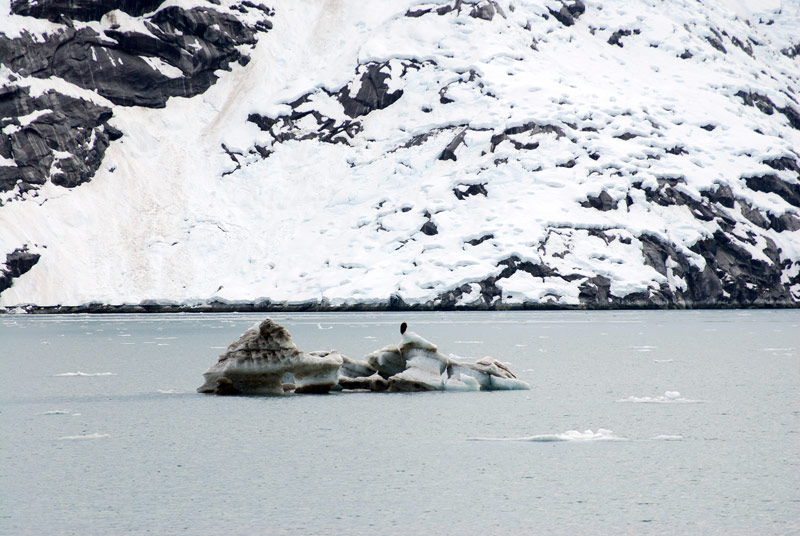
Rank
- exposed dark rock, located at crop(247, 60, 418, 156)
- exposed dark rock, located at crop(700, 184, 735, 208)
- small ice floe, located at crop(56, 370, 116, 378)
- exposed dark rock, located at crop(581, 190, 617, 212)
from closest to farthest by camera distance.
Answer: small ice floe, located at crop(56, 370, 116, 378) < exposed dark rock, located at crop(581, 190, 617, 212) < exposed dark rock, located at crop(700, 184, 735, 208) < exposed dark rock, located at crop(247, 60, 418, 156)

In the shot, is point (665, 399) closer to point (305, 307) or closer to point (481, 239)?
point (481, 239)

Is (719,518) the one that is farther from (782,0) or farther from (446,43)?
(782,0)

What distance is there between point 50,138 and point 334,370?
8729 centimetres

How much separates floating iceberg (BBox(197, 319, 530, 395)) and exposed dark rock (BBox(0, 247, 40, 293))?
73.0 metres

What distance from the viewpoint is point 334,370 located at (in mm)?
22047

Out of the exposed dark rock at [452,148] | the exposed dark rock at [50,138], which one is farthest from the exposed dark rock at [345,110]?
the exposed dark rock at [50,138]

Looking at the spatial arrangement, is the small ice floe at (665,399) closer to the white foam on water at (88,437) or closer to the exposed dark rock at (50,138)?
the white foam on water at (88,437)

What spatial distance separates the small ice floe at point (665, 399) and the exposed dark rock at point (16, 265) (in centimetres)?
7895

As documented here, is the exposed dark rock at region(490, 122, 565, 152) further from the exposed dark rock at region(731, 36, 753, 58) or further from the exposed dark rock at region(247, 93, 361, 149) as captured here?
the exposed dark rock at region(731, 36, 753, 58)

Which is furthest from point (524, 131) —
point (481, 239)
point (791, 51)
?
point (791, 51)

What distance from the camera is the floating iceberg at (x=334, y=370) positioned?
21172 mm

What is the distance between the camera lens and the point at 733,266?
292 ft

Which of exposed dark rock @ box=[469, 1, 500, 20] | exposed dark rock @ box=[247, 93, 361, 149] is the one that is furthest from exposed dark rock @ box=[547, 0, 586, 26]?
exposed dark rock @ box=[247, 93, 361, 149]

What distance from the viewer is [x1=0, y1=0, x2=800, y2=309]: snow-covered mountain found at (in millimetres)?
86812
